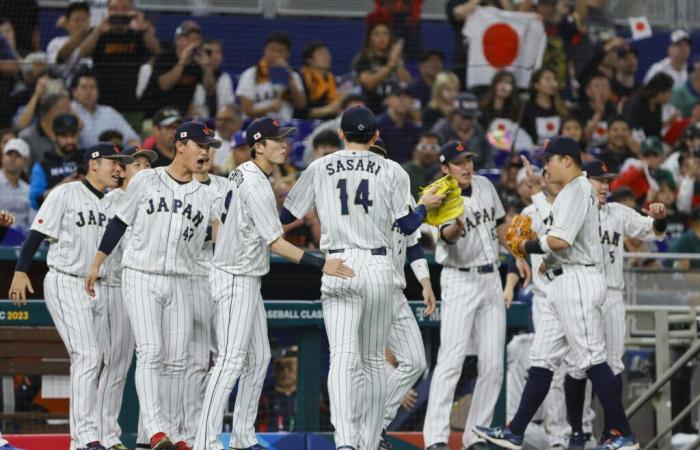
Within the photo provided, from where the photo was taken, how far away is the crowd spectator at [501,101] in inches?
526

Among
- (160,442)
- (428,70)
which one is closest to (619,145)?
(428,70)

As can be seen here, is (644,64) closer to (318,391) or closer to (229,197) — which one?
(318,391)

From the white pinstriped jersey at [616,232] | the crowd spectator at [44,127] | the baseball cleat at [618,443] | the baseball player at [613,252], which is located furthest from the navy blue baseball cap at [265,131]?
the crowd spectator at [44,127]

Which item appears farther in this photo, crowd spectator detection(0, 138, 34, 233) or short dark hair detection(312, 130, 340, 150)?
short dark hair detection(312, 130, 340, 150)

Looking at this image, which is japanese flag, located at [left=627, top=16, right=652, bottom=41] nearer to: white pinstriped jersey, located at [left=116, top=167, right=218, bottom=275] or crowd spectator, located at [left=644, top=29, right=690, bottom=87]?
crowd spectator, located at [left=644, top=29, right=690, bottom=87]

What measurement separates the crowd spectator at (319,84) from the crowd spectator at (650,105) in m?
3.38

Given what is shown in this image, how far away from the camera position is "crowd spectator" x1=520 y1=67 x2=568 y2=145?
535 inches

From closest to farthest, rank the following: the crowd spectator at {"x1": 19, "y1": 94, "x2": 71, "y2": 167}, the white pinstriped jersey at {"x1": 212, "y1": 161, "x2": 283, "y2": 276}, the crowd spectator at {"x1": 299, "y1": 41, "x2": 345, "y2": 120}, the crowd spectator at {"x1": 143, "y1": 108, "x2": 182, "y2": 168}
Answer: the white pinstriped jersey at {"x1": 212, "y1": 161, "x2": 283, "y2": 276}
the crowd spectator at {"x1": 143, "y1": 108, "x2": 182, "y2": 168}
the crowd spectator at {"x1": 19, "y1": 94, "x2": 71, "y2": 167}
the crowd spectator at {"x1": 299, "y1": 41, "x2": 345, "y2": 120}

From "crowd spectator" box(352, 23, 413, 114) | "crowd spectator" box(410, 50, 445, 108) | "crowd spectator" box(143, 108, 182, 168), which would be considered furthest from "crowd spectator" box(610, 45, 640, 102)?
"crowd spectator" box(143, 108, 182, 168)

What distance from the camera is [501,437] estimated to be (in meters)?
8.58

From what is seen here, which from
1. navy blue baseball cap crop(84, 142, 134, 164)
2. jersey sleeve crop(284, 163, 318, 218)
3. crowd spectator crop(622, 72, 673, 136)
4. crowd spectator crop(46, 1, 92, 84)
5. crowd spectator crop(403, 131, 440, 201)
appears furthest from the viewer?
crowd spectator crop(622, 72, 673, 136)

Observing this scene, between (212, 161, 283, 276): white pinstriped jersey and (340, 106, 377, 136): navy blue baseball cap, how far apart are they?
1.98ft

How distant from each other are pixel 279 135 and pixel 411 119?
524 centimetres

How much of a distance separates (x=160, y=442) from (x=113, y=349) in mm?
1055
